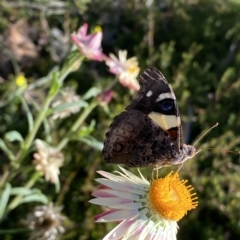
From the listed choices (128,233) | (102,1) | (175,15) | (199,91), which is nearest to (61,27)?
(102,1)

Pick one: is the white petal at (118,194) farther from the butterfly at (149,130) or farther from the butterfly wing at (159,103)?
the butterfly wing at (159,103)

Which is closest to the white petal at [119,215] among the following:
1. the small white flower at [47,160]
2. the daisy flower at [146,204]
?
the daisy flower at [146,204]

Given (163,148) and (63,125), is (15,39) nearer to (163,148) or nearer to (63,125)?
(63,125)

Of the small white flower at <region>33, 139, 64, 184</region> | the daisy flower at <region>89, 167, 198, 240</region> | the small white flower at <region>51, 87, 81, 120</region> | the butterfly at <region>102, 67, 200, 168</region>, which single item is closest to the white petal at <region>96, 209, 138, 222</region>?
the daisy flower at <region>89, 167, 198, 240</region>

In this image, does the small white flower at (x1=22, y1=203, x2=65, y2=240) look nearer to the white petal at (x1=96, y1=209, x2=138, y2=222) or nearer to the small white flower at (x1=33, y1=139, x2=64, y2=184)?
A: the small white flower at (x1=33, y1=139, x2=64, y2=184)

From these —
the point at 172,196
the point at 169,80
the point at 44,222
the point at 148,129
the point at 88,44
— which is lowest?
the point at 169,80

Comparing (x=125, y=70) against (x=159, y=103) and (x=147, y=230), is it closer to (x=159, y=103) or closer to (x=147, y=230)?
(x=159, y=103)

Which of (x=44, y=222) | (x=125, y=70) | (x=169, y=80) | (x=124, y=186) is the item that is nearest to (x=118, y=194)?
(x=124, y=186)
